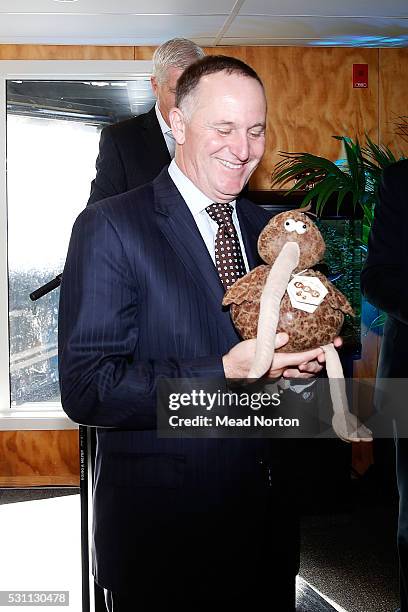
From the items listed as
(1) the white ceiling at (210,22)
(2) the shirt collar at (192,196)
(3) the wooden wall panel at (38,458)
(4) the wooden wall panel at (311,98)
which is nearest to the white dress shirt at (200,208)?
(2) the shirt collar at (192,196)

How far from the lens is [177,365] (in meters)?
1.22

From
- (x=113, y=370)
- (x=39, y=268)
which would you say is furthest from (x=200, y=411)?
A: (x=39, y=268)

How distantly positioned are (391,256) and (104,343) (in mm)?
1031

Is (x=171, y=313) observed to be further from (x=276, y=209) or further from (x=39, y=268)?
(x=39, y=268)

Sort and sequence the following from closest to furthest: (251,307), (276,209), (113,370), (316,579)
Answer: (251,307) < (113,370) < (316,579) < (276,209)

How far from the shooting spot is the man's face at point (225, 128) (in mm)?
1210

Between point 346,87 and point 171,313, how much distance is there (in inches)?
153

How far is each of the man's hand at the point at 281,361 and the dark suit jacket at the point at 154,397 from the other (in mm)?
61

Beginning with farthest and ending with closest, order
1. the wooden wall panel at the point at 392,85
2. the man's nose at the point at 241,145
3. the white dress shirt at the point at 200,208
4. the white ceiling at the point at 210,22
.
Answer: the wooden wall panel at the point at 392,85 < the white ceiling at the point at 210,22 < the white dress shirt at the point at 200,208 < the man's nose at the point at 241,145

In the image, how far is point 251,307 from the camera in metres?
1.07

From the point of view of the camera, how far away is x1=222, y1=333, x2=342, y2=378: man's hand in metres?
1.04

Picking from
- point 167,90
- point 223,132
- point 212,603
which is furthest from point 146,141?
point 212,603

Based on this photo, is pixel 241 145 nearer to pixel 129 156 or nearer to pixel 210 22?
pixel 129 156

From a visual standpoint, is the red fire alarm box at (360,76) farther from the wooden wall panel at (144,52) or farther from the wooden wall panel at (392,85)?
the wooden wall panel at (144,52)
